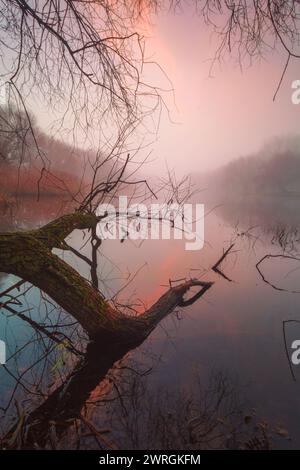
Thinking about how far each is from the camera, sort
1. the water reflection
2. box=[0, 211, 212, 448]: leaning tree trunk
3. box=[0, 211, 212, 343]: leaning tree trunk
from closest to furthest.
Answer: the water reflection → box=[0, 211, 212, 448]: leaning tree trunk → box=[0, 211, 212, 343]: leaning tree trunk

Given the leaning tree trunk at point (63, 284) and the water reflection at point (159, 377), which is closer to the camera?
the water reflection at point (159, 377)

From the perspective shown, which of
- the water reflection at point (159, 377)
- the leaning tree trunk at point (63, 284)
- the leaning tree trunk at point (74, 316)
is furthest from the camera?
the leaning tree trunk at point (63, 284)

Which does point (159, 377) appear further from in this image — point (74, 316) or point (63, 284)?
point (63, 284)

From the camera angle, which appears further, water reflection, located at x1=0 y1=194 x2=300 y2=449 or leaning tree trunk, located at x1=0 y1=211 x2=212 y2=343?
leaning tree trunk, located at x1=0 y1=211 x2=212 y2=343

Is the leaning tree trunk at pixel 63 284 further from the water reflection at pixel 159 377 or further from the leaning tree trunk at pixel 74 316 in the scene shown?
the water reflection at pixel 159 377

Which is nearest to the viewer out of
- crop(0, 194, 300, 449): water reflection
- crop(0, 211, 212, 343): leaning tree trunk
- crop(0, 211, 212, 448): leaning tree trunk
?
crop(0, 194, 300, 449): water reflection

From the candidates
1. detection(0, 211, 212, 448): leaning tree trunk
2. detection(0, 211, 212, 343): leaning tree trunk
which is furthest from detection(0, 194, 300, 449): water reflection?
detection(0, 211, 212, 343): leaning tree trunk

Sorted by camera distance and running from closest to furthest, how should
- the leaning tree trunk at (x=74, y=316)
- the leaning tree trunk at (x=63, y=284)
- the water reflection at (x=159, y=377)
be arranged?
the water reflection at (x=159, y=377) < the leaning tree trunk at (x=74, y=316) < the leaning tree trunk at (x=63, y=284)

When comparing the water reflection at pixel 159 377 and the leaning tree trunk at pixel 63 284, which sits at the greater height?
the leaning tree trunk at pixel 63 284

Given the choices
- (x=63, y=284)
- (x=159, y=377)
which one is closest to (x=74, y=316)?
(x=63, y=284)

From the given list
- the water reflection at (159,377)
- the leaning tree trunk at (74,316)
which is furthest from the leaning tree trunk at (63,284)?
the water reflection at (159,377)

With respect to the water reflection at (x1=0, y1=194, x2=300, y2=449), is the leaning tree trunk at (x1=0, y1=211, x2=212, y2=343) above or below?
above

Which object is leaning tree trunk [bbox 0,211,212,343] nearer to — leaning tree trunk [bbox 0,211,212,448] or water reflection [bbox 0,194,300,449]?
leaning tree trunk [bbox 0,211,212,448]
